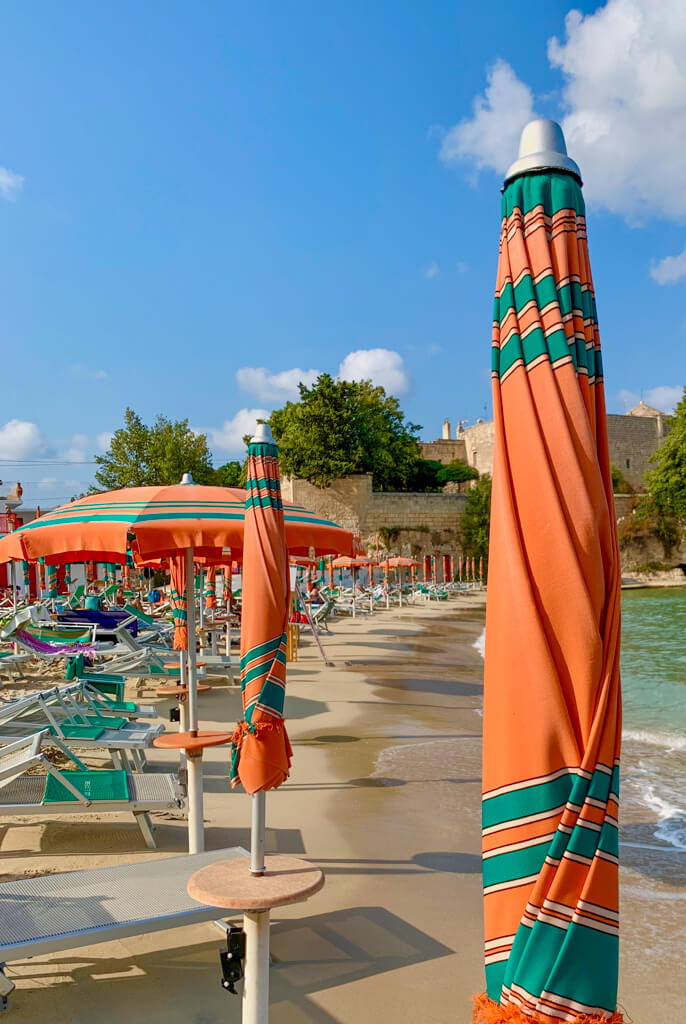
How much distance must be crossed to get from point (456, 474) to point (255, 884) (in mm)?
49902

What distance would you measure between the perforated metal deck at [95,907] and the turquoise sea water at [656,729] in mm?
3775

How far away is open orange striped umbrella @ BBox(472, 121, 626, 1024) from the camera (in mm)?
1342

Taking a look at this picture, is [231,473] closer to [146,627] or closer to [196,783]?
[146,627]

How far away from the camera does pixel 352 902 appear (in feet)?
13.6

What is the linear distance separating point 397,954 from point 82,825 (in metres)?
2.53

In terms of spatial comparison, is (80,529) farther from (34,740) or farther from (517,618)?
(517,618)

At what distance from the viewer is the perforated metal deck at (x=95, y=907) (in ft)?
9.49

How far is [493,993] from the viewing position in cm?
143

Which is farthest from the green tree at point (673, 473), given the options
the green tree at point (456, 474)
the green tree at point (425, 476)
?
the green tree at point (425, 476)

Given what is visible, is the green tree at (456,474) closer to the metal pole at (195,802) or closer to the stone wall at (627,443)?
the stone wall at (627,443)

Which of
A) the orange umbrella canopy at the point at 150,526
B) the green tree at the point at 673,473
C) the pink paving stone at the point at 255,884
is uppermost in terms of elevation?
the green tree at the point at 673,473

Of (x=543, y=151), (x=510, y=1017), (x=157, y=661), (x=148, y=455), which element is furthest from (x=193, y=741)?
(x=148, y=455)

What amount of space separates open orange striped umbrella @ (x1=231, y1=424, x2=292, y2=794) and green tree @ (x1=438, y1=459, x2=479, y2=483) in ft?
158

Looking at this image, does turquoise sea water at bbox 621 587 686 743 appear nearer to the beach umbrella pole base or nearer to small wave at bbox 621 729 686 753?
small wave at bbox 621 729 686 753
